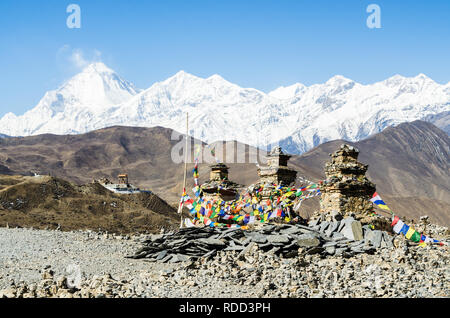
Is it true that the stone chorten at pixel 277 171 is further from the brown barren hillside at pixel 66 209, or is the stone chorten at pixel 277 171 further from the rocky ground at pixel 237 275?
the brown barren hillside at pixel 66 209

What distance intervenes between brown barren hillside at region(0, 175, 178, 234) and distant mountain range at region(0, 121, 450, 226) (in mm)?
35329

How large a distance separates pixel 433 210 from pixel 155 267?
64963 mm

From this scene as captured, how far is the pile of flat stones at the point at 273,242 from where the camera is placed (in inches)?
432

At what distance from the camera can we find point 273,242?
435 inches

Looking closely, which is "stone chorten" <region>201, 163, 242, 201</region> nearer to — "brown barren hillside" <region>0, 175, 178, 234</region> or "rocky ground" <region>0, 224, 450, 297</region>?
"rocky ground" <region>0, 224, 450, 297</region>

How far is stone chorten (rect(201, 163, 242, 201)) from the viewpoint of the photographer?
17797 millimetres

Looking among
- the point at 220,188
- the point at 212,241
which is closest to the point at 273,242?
the point at 212,241

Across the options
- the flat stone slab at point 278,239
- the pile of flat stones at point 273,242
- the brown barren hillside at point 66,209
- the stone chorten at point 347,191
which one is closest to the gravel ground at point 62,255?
the pile of flat stones at point 273,242

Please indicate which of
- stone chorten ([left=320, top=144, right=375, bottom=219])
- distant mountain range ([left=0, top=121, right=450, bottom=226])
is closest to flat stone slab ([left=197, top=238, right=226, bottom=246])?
stone chorten ([left=320, top=144, right=375, bottom=219])

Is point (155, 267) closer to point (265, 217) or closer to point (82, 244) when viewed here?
point (82, 244)
